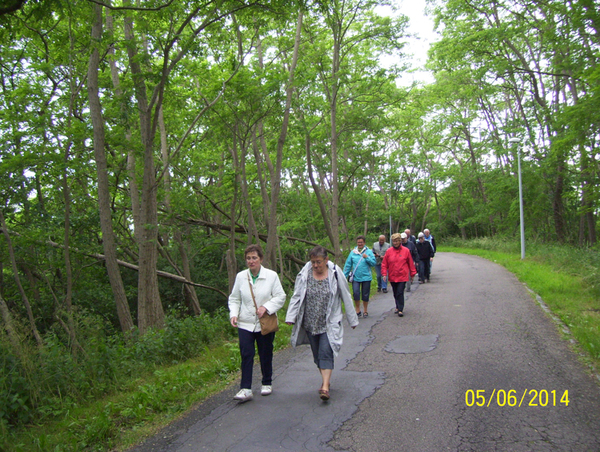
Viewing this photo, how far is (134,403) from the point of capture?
549cm

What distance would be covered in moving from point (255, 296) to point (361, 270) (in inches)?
210

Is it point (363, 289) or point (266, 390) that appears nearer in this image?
point (266, 390)

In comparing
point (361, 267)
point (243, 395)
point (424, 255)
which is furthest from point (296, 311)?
point (424, 255)

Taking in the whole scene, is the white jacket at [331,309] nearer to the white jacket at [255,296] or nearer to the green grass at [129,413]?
the white jacket at [255,296]

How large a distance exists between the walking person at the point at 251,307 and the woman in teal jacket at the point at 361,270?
A: 5052mm

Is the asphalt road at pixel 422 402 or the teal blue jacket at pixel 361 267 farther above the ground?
the teal blue jacket at pixel 361 267

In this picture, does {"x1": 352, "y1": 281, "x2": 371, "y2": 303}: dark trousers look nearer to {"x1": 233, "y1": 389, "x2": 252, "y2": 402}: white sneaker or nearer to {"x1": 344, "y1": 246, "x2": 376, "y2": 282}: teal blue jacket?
→ {"x1": 344, "y1": 246, "x2": 376, "y2": 282}: teal blue jacket

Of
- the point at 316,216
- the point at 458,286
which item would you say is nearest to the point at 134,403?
the point at 458,286

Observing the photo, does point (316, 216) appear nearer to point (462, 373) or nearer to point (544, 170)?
point (544, 170)

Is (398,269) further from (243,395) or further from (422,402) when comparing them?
(243,395)

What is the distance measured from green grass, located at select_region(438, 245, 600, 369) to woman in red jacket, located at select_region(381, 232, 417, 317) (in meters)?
3.00

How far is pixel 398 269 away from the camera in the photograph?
1023 cm

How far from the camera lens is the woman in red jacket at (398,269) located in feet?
33.5
